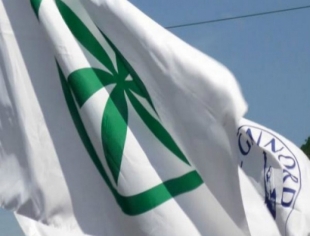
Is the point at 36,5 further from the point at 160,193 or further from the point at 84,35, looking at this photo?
the point at 160,193

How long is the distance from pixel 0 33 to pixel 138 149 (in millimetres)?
839

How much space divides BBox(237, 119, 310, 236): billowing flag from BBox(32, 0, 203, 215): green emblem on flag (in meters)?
0.24

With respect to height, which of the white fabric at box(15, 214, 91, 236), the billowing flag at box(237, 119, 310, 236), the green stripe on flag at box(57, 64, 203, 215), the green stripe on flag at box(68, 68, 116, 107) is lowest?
the white fabric at box(15, 214, 91, 236)

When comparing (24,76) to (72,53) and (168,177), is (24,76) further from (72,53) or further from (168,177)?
(168,177)

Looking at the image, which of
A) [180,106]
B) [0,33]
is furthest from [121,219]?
[0,33]

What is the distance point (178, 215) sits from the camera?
4879mm

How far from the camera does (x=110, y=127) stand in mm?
4980

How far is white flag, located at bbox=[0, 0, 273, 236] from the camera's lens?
470cm

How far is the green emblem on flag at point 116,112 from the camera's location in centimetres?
491

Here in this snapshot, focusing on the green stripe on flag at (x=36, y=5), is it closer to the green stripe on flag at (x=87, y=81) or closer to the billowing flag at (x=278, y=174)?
the green stripe on flag at (x=87, y=81)

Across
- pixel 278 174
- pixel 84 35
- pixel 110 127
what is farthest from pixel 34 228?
pixel 278 174

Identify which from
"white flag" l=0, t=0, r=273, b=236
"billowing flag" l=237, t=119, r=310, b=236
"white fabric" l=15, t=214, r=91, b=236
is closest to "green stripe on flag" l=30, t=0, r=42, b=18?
"white flag" l=0, t=0, r=273, b=236

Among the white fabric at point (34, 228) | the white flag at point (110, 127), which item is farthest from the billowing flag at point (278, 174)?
the white fabric at point (34, 228)

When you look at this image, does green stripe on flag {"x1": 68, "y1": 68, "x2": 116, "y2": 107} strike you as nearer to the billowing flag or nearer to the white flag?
the white flag
